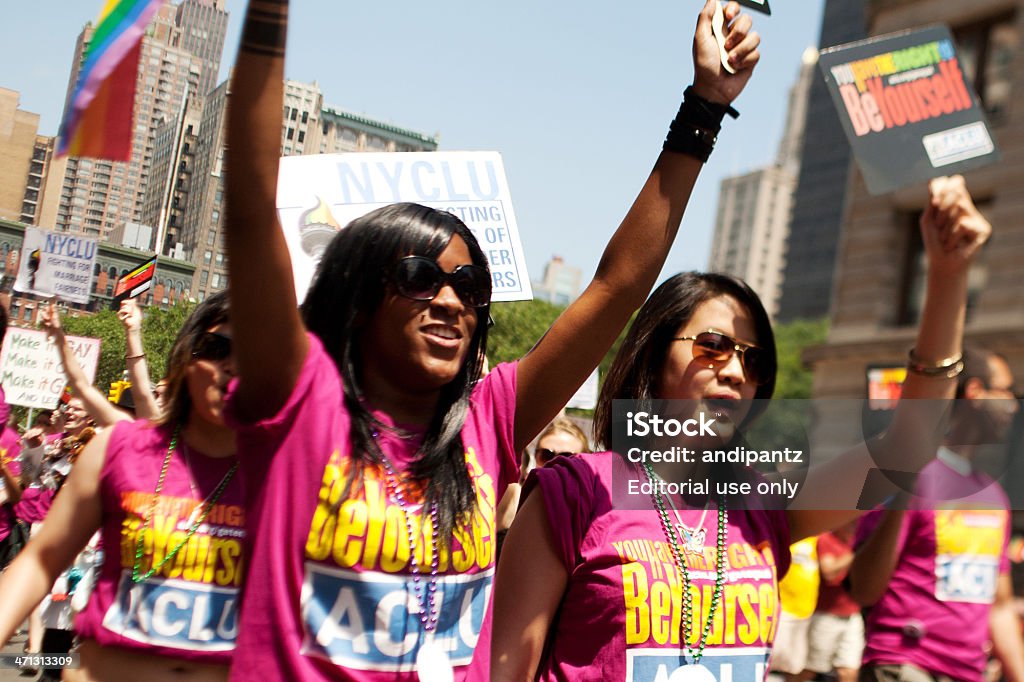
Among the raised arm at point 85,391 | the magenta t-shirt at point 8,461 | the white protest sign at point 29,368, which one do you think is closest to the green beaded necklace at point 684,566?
the raised arm at point 85,391

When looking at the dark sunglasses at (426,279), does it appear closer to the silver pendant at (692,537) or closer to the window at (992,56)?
the silver pendant at (692,537)

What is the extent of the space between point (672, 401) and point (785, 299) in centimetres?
11526

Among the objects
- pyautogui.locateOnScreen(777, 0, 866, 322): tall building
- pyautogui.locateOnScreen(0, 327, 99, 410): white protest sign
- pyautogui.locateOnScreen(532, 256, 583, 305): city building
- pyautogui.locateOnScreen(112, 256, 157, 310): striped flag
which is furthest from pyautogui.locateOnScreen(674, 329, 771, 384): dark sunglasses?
pyautogui.locateOnScreen(532, 256, 583, 305): city building

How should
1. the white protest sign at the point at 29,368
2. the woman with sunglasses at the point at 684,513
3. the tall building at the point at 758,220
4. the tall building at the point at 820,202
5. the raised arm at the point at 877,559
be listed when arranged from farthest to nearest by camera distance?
the tall building at the point at 758,220 → the tall building at the point at 820,202 → the white protest sign at the point at 29,368 → the raised arm at the point at 877,559 → the woman with sunglasses at the point at 684,513

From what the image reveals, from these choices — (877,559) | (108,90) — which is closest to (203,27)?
(108,90)

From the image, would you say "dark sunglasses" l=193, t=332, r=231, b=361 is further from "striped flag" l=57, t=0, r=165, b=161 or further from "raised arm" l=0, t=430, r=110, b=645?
"striped flag" l=57, t=0, r=165, b=161

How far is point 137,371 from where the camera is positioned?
172 inches

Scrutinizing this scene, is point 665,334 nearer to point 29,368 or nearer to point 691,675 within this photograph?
point 691,675

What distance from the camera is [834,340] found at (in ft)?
73.8

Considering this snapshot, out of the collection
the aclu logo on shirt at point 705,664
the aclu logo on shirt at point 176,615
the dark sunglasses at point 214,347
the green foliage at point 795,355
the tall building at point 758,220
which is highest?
the tall building at point 758,220

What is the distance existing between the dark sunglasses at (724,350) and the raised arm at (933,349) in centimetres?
29

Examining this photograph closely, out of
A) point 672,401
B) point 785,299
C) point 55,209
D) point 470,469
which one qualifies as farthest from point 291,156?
point 785,299

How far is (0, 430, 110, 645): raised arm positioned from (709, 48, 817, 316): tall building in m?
146

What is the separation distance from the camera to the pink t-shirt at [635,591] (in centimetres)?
232
